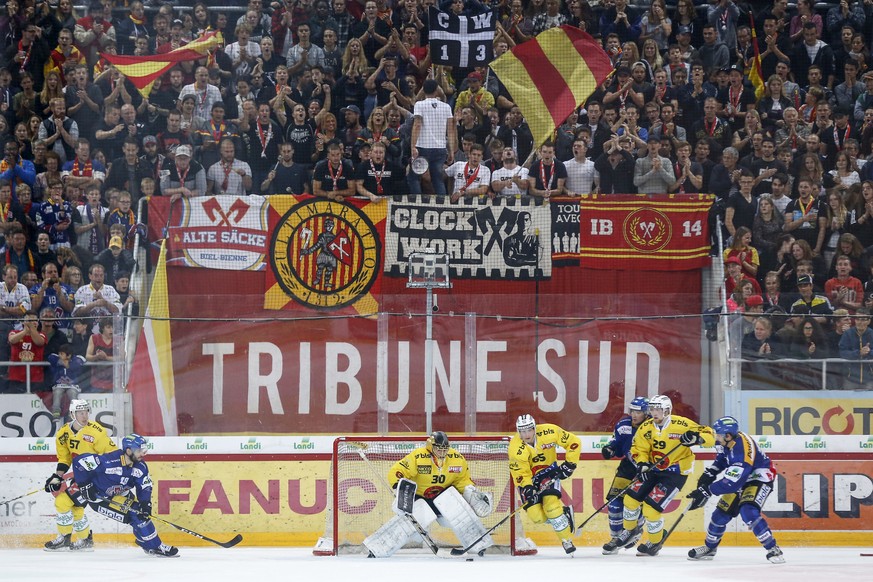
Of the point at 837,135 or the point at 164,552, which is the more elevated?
the point at 837,135

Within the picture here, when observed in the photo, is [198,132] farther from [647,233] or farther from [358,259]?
[647,233]

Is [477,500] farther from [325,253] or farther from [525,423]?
[325,253]

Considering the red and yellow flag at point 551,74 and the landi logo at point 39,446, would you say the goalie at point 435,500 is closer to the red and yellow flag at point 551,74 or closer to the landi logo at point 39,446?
the landi logo at point 39,446

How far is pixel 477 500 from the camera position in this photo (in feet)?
33.4

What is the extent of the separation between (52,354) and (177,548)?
1.88m

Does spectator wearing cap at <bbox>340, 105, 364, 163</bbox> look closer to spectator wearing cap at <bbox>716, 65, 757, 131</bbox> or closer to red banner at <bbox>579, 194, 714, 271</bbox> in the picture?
red banner at <bbox>579, 194, 714, 271</bbox>

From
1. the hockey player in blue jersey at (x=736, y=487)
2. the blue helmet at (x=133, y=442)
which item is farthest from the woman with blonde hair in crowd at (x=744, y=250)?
the blue helmet at (x=133, y=442)

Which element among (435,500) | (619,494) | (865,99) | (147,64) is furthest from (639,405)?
(147,64)

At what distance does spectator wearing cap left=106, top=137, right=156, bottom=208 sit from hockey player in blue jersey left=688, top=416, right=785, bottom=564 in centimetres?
637

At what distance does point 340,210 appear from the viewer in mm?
12133

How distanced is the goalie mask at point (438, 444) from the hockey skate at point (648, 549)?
1.72 meters

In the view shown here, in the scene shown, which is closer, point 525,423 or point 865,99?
point 525,423

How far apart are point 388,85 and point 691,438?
5.42 m

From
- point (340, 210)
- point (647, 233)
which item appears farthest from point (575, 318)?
point (340, 210)
